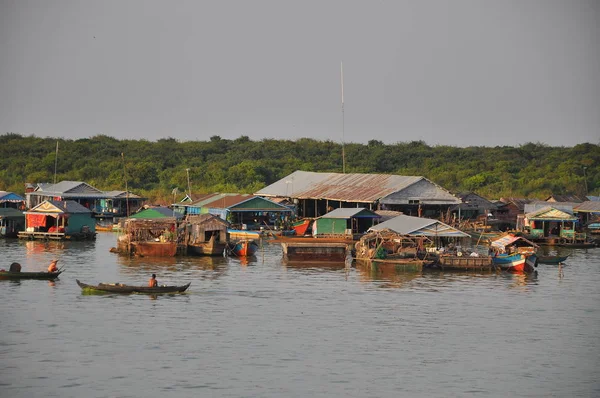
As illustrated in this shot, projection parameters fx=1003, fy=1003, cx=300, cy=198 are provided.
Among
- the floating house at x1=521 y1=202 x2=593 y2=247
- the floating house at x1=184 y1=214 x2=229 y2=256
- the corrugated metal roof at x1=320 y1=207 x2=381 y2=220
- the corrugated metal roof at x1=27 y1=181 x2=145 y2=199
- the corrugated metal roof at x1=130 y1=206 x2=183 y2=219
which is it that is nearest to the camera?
the floating house at x1=184 y1=214 x2=229 y2=256

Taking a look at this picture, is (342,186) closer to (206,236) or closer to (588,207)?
(588,207)

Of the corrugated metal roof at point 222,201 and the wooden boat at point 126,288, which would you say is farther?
the corrugated metal roof at point 222,201

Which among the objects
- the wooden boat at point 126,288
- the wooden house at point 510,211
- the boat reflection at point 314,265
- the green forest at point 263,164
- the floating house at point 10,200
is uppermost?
the green forest at point 263,164

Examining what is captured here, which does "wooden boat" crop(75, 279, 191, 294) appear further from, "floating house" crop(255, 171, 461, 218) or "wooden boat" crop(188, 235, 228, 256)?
"floating house" crop(255, 171, 461, 218)

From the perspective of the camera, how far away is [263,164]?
9381cm

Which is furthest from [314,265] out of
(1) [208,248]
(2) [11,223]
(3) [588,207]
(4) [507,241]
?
(3) [588,207]

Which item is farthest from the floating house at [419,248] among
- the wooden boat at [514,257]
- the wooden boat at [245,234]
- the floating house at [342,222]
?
the wooden boat at [245,234]

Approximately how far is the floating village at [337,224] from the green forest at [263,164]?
13400 mm

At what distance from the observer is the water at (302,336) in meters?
23.0

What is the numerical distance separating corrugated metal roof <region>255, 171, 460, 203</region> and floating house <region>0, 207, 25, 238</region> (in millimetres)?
17278

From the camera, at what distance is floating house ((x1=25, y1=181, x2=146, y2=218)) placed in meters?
68.9

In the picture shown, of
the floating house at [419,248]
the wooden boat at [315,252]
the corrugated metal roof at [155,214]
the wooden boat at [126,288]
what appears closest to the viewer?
the wooden boat at [126,288]

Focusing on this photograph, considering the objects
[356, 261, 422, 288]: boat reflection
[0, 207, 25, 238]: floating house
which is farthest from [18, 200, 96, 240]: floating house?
[356, 261, 422, 288]: boat reflection

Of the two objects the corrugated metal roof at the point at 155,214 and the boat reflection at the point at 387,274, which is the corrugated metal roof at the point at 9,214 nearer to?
the corrugated metal roof at the point at 155,214
